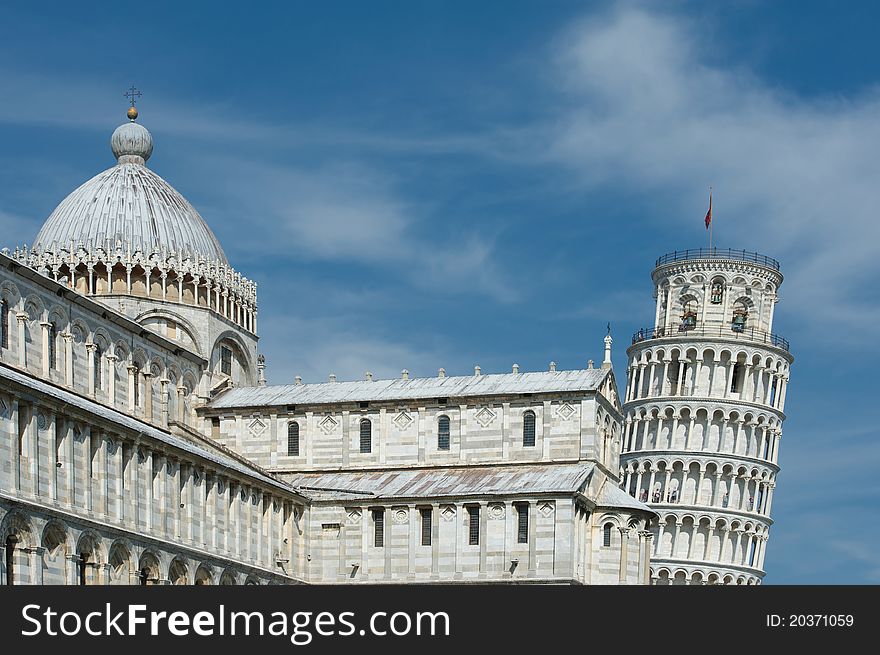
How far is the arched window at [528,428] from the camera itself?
94750 millimetres

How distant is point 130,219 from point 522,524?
27.6 meters

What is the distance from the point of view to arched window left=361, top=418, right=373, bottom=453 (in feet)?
319

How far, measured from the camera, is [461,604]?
45000mm

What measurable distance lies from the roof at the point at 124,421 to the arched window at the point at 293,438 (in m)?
3.40

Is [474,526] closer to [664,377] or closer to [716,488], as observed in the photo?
[716,488]

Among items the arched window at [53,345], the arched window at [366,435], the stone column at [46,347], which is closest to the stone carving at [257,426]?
the arched window at [366,435]

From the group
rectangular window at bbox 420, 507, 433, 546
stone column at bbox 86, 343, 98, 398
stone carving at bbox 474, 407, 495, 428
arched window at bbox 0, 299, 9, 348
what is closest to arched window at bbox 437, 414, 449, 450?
stone carving at bbox 474, 407, 495, 428

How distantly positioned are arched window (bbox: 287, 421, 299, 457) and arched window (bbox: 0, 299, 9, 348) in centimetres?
2076

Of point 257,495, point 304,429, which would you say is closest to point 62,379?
point 257,495

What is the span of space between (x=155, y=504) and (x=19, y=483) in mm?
10653

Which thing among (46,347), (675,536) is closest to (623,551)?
(46,347)

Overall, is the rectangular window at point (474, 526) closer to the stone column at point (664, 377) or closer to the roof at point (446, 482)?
the roof at point (446, 482)

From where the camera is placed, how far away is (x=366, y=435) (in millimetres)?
97500

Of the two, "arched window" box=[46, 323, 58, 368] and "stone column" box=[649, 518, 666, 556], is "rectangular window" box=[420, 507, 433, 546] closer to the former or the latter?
"arched window" box=[46, 323, 58, 368]
